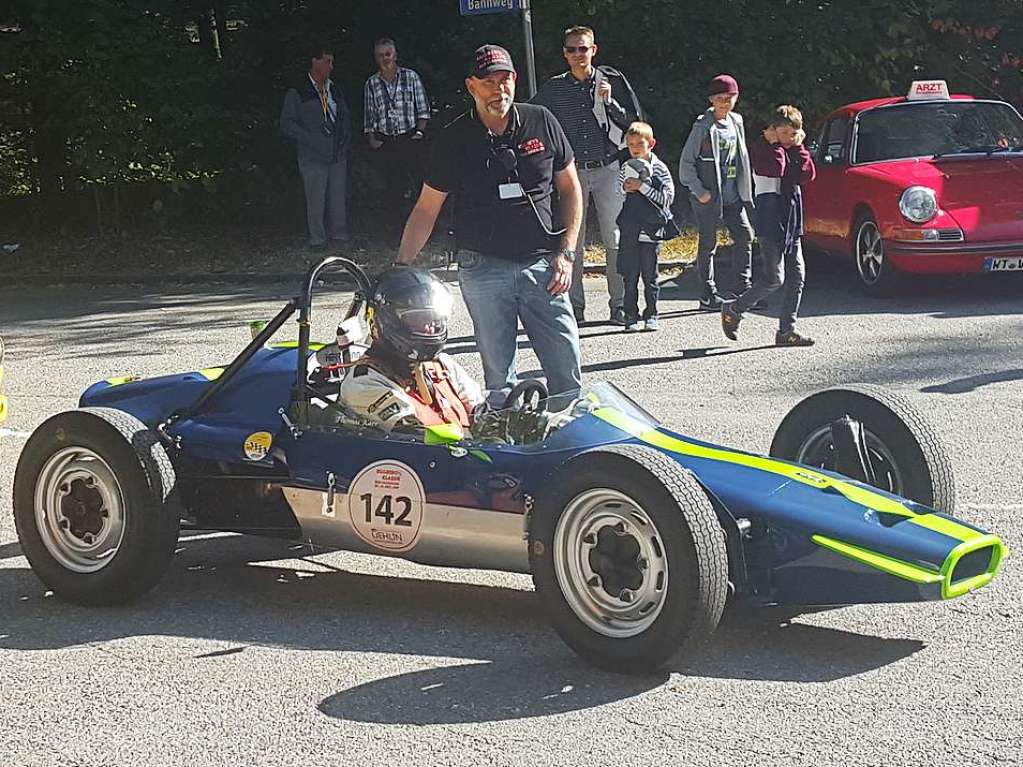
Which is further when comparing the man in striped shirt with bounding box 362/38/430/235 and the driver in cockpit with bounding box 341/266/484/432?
the man in striped shirt with bounding box 362/38/430/235

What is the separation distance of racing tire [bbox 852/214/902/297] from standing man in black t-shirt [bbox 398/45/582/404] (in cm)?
630

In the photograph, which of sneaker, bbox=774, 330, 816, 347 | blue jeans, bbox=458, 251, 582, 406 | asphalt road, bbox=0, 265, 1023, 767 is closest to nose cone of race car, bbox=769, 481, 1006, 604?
asphalt road, bbox=0, 265, 1023, 767

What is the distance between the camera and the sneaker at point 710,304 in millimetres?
12844

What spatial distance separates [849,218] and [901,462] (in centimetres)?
795

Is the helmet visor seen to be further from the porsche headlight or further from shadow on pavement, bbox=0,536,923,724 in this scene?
the porsche headlight

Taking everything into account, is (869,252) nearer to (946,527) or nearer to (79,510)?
(946,527)

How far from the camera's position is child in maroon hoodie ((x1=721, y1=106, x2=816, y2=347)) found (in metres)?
10.9

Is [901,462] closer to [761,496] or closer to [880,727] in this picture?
[761,496]

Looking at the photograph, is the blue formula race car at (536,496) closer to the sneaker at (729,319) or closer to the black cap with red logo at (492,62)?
the black cap with red logo at (492,62)

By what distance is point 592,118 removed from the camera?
38.2 feet

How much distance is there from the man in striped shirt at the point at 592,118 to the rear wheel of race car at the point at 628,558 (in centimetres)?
638

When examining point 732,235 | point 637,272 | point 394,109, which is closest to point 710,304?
point 732,235

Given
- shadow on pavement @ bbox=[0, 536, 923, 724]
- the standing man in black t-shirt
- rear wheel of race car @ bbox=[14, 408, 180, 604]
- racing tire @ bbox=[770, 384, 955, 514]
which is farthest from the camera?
the standing man in black t-shirt

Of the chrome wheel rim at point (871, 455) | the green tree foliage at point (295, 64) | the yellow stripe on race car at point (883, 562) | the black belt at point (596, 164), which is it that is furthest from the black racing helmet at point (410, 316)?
the green tree foliage at point (295, 64)
